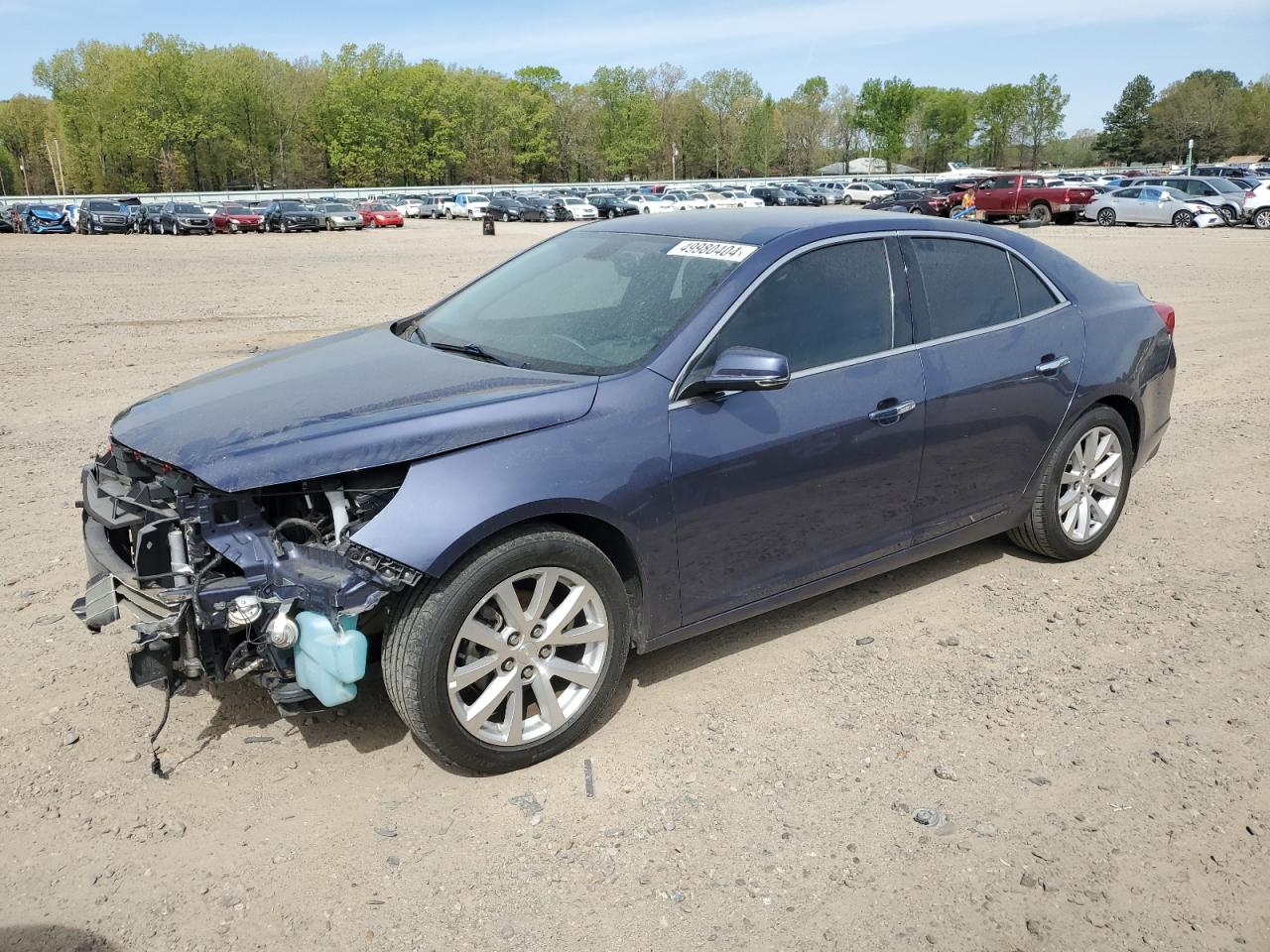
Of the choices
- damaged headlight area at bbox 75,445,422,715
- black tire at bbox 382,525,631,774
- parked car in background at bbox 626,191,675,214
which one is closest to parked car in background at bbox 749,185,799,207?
parked car in background at bbox 626,191,675,214

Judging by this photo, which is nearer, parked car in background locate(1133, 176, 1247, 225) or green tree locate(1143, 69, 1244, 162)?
parked car in background locate(1133, 176, 1247, 225)

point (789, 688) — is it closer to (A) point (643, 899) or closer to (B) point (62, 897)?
(A) point (643, 899)

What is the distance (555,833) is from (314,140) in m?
119

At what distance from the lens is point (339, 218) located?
48.1 meters

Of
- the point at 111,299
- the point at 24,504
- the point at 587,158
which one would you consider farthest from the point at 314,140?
the point at 24,504

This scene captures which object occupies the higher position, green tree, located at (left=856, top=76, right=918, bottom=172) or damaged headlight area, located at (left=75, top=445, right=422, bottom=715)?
green tree, located at (left=856, top=76, right=918, bottom=172)

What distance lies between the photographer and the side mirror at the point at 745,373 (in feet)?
11.8

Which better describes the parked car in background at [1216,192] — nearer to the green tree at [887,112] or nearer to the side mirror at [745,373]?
the side mirror at [745,373]

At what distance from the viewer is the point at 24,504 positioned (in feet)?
20.2

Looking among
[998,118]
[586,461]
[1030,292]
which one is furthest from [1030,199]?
[998,118]

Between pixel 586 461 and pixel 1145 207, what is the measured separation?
37639 millimetres

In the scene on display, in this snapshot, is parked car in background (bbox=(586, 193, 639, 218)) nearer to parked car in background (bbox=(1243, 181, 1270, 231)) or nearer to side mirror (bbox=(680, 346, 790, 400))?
parked car in background (bbox=(1243, 181, 1270, 231))

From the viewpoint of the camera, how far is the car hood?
321 cm

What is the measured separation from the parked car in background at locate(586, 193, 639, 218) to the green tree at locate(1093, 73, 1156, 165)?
311ft
